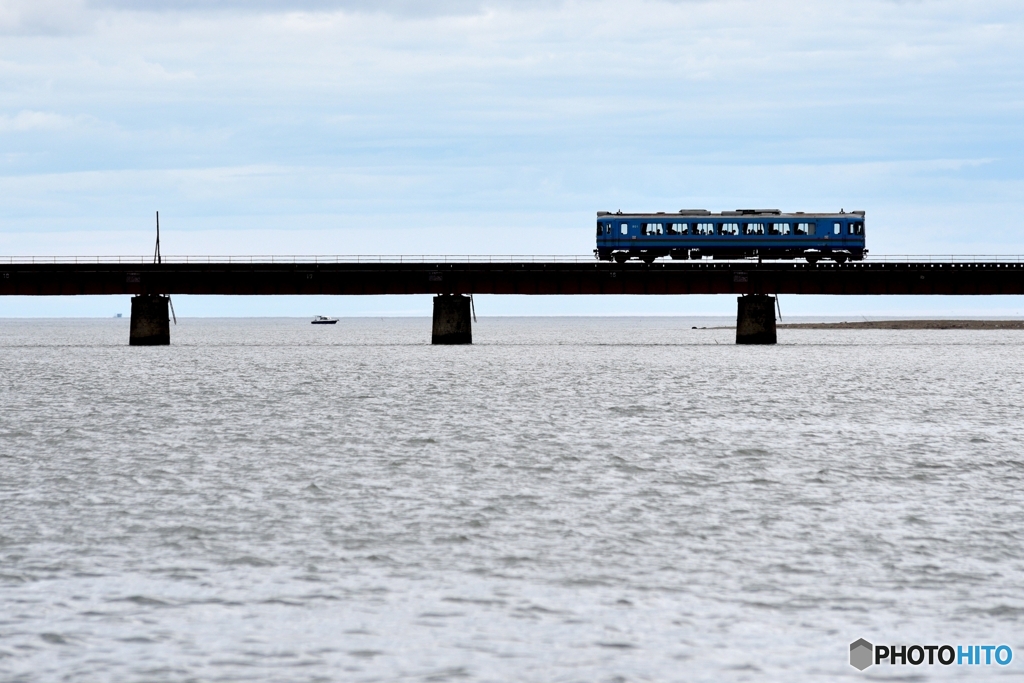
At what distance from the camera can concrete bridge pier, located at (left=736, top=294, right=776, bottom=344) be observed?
10425 cm

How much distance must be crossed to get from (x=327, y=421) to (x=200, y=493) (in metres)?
17.1

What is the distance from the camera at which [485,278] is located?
101m

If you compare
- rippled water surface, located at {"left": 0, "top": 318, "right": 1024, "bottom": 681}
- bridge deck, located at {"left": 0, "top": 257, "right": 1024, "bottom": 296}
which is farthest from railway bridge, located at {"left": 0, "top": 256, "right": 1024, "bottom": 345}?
rippled water surface, located at {"left": 0, "top": 318, "right": 1024, "bottom": 681}

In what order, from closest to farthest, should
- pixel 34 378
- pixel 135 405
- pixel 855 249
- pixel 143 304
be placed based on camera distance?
pixel 135 405 → pixel 34 378 → pixel 855 249 → pixel 143 304

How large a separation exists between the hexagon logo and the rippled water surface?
0.39 ft

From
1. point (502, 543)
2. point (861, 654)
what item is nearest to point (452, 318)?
point (502, 543)

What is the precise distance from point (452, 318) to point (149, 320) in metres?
25.4

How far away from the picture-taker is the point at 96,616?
48.8ft

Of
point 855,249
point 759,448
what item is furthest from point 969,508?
point 855,249

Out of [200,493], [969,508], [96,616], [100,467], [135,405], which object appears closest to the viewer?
[96,616]

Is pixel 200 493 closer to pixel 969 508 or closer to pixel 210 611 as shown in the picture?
pixel 210 611

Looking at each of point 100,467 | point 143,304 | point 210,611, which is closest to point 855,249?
point 143,304

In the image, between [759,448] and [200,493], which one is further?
[759,448]

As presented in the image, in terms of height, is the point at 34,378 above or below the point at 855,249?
below
